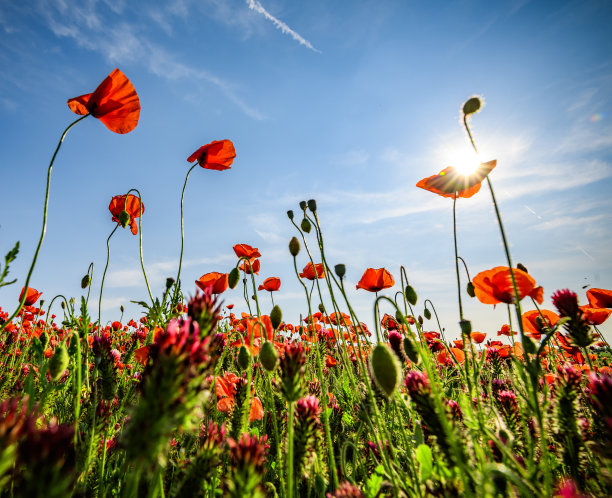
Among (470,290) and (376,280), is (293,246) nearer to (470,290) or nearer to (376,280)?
(376,280)

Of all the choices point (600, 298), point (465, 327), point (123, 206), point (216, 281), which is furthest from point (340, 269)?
point (600, 298)

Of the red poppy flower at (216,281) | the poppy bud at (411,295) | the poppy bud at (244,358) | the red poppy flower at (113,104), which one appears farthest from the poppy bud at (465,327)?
the red poppy flower at (113,104)

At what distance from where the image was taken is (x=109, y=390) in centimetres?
204

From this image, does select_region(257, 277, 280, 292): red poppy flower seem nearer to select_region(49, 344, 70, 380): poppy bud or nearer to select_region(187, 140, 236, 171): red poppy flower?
select_region(187, 140, 236, 171): red poppy flower

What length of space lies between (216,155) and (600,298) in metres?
3.85

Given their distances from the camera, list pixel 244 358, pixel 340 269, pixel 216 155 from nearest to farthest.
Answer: pixel 244 358 < pixel 340 269 < pixel 216 155

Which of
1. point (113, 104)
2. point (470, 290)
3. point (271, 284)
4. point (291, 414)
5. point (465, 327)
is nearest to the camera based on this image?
point (291, 414)

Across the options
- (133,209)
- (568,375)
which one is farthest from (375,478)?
(133,209)

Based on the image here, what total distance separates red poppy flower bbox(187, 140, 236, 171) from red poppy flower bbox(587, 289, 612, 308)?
3.68 meters

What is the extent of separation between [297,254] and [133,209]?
6.23 ft

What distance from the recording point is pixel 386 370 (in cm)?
145

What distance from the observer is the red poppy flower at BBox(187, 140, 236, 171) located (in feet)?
9.77

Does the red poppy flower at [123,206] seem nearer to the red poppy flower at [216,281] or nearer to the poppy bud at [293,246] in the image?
the red poppy flower at [216,281]

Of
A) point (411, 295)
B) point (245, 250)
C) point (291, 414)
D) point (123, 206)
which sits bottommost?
point (291, 414)
